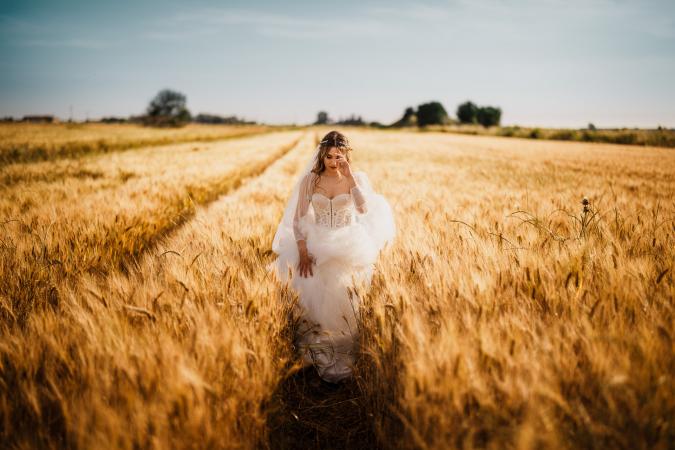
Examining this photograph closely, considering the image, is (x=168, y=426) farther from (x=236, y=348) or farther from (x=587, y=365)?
(x=587, y=365)

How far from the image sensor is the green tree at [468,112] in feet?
290

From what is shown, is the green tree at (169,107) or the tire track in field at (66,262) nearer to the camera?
the tire track in field at (66,262)

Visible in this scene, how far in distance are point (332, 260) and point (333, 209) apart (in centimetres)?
45

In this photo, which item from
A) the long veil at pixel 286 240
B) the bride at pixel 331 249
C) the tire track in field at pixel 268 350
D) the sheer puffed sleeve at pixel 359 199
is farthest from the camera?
the sheer puffed sleeve at pixel 359 199

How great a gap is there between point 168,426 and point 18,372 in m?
0.67

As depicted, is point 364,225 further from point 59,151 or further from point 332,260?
point 59,151

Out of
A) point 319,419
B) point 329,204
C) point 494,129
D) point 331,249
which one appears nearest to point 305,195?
point 329,204

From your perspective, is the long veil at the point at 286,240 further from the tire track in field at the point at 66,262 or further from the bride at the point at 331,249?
the tire track in field at the point at 66,262

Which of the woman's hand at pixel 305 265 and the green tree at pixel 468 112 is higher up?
the green tree at pixel 468 112

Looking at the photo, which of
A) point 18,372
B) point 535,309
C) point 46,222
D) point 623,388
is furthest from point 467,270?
point 46,222

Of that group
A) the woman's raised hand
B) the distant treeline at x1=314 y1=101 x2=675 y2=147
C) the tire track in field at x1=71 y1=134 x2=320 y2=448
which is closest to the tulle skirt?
the tire track in field at x1=71 y1=134 x2=320 y2=448

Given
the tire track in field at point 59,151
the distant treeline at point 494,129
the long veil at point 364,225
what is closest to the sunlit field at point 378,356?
the long veil at point 364,225

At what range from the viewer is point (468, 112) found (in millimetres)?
88875

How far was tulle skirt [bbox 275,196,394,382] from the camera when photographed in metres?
1.85
